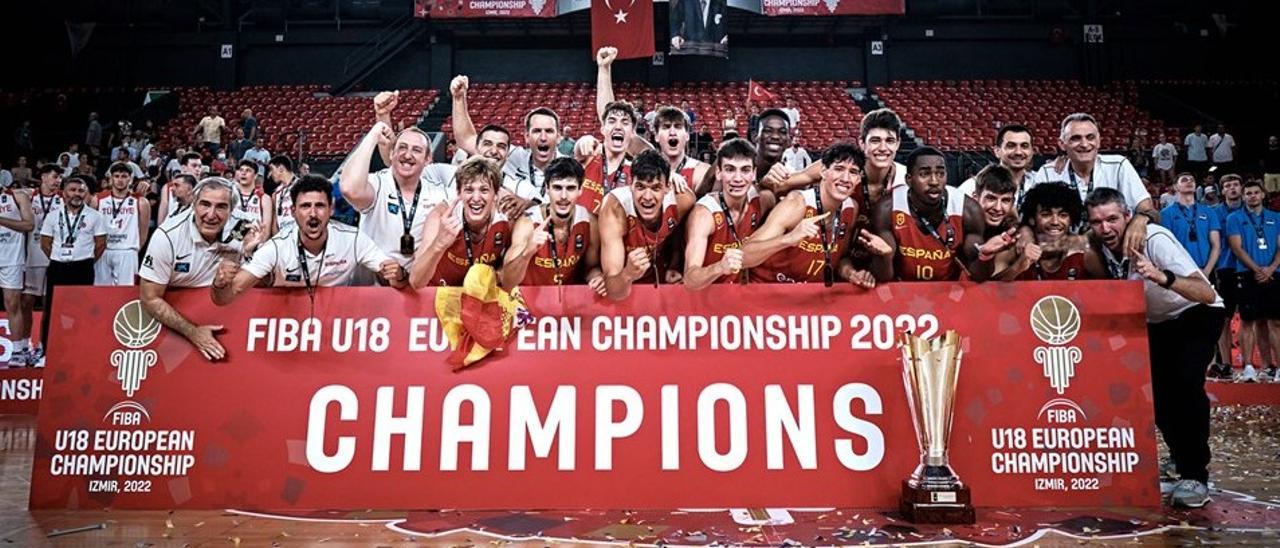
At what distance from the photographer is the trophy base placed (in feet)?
11.7

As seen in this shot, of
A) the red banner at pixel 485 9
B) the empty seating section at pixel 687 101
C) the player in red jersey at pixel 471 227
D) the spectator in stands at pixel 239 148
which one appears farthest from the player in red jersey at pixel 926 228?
the red banner at pixel 485 9

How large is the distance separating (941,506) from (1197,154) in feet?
59.2

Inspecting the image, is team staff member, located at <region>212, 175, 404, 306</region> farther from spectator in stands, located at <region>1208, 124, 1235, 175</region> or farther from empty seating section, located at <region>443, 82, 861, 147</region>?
spectator in stands, located at <region>1208, 124, 1235, 175</region>

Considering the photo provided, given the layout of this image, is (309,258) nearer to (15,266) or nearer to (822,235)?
(822,235)

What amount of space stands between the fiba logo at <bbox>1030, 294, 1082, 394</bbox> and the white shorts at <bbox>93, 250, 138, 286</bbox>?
874cm

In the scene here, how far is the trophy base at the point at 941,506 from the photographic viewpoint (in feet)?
11.7

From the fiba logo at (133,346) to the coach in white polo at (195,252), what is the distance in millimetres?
70

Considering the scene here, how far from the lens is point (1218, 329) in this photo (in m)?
4.11

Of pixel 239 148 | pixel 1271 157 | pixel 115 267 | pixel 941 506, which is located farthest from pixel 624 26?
pixel 941 506

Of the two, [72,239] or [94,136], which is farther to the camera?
[94,136]

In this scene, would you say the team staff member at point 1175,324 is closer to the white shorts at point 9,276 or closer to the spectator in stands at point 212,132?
the white shorts at point 9,276

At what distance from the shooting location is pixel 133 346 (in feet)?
13.5

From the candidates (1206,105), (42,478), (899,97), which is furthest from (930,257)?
(1206,105)

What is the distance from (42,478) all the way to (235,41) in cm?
2285
